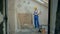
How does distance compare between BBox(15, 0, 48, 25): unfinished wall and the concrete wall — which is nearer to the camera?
the concrete wall

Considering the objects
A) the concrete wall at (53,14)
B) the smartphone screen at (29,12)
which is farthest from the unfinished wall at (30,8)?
the concrete wall at (53,14)

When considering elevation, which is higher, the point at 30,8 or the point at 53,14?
the point at 30,8

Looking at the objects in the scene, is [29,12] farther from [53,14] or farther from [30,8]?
[53,14]

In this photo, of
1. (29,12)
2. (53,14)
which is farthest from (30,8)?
(53,14)

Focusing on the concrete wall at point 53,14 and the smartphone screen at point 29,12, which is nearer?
the concrete wall at point 53,14

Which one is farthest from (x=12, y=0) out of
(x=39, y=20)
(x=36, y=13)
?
(x=39, y=20)

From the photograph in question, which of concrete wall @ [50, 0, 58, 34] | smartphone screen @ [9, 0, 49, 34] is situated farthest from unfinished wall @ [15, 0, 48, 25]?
concrete wall @ [50, 0, 58, 34]

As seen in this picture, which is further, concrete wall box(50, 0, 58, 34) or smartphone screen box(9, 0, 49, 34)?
smartphone screen box(9, 0, 49, 34)

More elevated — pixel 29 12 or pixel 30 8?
pixel 30 8

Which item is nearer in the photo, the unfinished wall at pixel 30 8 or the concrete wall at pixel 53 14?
the concrete wall at pixel 53 14

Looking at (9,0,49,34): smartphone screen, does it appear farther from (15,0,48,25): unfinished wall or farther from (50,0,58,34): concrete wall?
(50,0,58,34): concrete wall

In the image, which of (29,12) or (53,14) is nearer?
(53,14)

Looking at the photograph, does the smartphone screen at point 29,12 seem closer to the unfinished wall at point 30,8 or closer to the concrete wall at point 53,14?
the unfinished wall at point 30,8

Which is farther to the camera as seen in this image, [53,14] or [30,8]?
[30,8]
